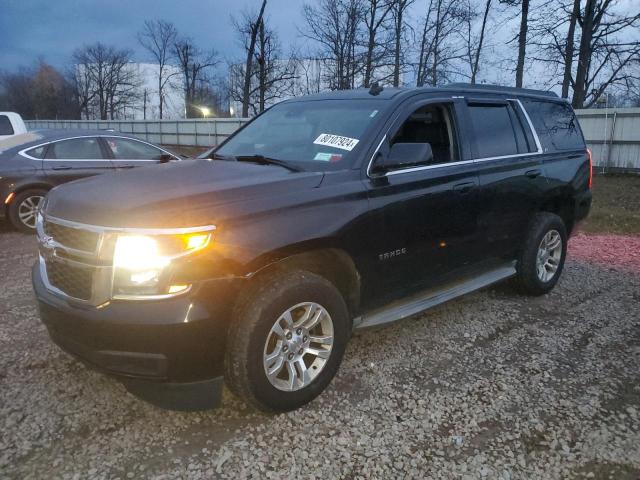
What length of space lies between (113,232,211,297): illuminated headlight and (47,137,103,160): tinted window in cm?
637

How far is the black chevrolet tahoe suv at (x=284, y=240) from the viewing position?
7.79 feet

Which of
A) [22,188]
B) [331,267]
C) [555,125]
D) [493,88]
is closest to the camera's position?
[331,267]

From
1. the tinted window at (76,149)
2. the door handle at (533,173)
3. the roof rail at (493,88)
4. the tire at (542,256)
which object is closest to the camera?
the roof rail at (493,88)

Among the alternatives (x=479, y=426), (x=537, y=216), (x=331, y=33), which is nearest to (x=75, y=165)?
(x=537, y=216)

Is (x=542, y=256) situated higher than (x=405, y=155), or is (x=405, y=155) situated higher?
(x=405, y=155)

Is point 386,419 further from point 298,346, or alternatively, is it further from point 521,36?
point 521,36

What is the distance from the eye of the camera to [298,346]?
9.36 ft

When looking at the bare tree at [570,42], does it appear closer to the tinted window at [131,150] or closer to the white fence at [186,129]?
the white fence at [186,129]

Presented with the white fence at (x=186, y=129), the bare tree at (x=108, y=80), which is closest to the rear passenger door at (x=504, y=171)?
the white fence at (x=186, y=129)

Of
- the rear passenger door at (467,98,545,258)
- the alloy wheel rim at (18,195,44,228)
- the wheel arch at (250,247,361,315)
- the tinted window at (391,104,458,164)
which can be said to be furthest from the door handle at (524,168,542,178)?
the alloy wheel rim at (18,195,44,228)

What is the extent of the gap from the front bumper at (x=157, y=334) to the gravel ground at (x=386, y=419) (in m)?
0.42

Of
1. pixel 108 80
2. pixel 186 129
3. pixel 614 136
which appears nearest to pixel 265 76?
pixel 186 129

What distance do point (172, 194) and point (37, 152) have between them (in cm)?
627

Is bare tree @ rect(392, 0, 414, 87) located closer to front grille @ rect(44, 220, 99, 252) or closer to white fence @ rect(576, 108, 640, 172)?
white fence @ rect(576, 108, 640, 172)
